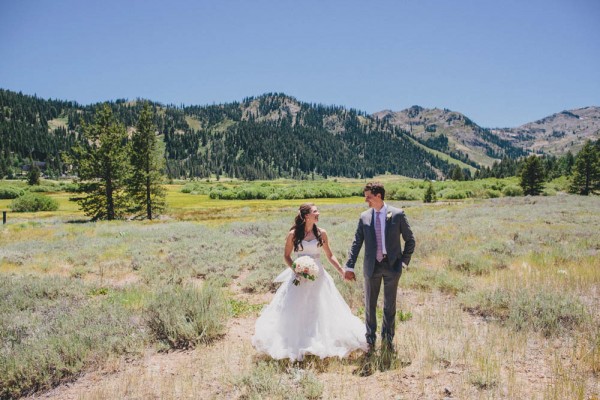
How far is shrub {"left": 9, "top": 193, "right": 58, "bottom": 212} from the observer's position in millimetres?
55438

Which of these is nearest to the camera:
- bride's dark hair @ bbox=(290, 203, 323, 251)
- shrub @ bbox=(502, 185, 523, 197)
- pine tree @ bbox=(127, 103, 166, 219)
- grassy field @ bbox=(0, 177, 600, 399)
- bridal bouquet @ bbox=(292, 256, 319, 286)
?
grassy field @ bbox=(0, 177, 600, 399)

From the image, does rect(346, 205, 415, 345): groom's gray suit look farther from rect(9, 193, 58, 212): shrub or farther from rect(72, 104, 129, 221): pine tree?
rect(9, 193, 58, 212): shrub

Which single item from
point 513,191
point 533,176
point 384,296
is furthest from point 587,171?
point 384,296

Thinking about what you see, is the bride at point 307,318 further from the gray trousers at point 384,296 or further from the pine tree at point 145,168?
the pine tree at point 145,168

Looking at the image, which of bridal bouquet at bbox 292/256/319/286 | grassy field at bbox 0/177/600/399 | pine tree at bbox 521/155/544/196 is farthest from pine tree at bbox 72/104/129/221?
pine tree at bbox 521/155/544/196

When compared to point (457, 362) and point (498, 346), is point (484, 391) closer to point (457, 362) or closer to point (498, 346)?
point (457, 362)

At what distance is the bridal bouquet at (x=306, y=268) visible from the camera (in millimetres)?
5629

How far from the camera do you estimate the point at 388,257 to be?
540 centimetres

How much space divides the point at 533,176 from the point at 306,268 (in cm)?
8327

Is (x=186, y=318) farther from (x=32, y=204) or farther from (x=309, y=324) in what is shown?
(x=32, y=204)

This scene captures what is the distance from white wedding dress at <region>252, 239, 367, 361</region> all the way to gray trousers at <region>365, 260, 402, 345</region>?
0.34 metres

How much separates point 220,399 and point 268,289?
5.71 m

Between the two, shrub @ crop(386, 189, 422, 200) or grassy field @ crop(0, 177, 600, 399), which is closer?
grassy field @ crop(0, 177, 600, 399)

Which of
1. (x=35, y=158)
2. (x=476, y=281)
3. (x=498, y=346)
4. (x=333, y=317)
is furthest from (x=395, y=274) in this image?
(x=35, y=158)
